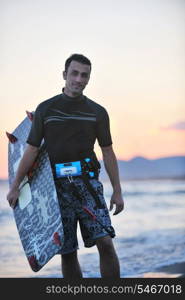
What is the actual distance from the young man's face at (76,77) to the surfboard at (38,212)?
0.29 m

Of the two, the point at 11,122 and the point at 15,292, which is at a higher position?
the point at 11,122

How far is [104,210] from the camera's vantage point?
8.34ft

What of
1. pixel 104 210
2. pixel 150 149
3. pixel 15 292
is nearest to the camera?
pixel 104 210

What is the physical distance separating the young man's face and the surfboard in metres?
0.29

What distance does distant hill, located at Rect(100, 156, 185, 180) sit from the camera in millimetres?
3188

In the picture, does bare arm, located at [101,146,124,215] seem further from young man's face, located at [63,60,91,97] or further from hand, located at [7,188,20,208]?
hand, located at [7,188,20,208]

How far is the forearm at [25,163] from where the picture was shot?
2.65 m

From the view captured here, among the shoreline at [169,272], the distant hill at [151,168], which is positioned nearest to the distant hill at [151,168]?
the distant hill at [151,168]

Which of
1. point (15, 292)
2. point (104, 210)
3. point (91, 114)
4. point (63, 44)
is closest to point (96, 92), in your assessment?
point (63, 44)

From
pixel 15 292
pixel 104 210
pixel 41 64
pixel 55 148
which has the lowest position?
pixel 15 292

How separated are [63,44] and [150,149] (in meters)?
0.78

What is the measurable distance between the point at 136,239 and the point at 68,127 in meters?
1.18

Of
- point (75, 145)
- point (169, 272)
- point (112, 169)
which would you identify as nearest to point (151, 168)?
point (169, 272)

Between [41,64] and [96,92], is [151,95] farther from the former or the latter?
[41,64]
